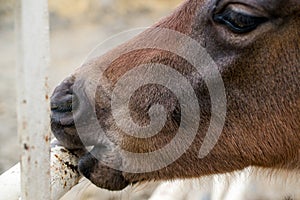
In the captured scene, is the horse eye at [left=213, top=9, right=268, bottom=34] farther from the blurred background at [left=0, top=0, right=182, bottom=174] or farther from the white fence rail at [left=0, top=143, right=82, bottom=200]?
the blurred background at [left=0, top=0, right=182, bottom=174]

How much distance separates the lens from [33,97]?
1.96 metres

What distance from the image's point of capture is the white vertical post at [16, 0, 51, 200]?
75.0 inches

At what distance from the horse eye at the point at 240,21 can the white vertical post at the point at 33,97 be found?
812mm

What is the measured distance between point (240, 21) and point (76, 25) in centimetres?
781

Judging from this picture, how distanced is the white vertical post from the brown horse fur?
0.51 metres

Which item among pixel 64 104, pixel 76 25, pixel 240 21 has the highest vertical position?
pixel 240 21

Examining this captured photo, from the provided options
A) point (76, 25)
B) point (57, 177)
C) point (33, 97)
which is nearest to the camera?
point (33, 97)

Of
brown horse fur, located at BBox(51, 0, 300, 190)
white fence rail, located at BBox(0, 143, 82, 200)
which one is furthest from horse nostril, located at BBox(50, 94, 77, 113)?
white fence rail, located at BBox(0, 143, 82, 200)

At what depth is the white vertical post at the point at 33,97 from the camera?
1.91 m

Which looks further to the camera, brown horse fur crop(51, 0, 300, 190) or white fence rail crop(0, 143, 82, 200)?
brown horse fur crop(51, 0, 300, 190)

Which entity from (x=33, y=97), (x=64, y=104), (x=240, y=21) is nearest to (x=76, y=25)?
(x=64, y=104)

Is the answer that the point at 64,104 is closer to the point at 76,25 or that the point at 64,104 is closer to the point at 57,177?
the point at 57,177

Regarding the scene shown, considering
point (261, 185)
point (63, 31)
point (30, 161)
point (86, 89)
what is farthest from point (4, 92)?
point (30, 161)

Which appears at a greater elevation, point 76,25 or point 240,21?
point 240,21
